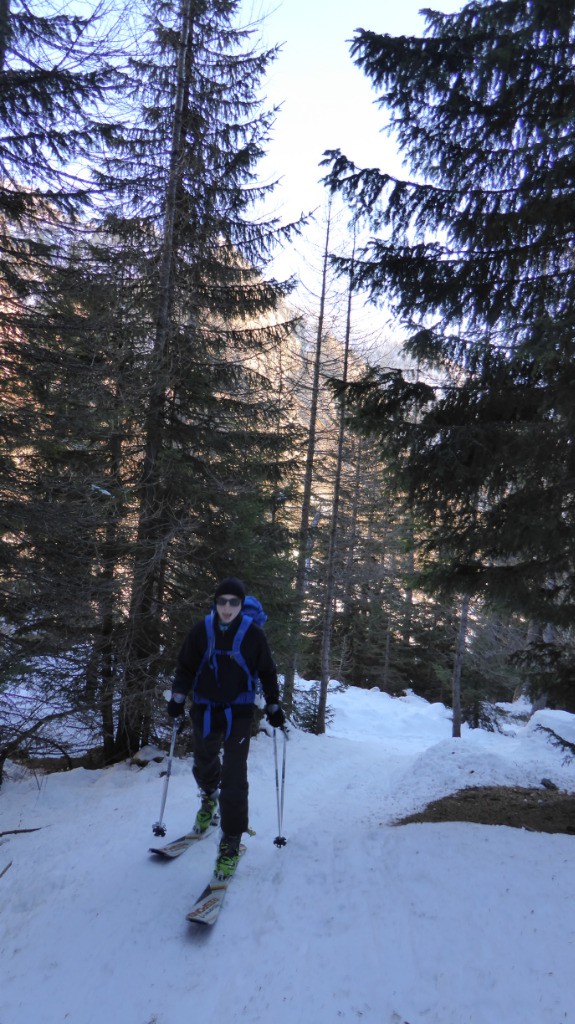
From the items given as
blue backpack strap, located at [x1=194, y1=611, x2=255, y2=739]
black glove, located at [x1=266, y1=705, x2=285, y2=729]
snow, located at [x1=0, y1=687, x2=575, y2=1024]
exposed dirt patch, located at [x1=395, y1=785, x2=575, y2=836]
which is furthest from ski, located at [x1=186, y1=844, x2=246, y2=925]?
exposed dirt patch, located at [x1=395, y1=785, x2=575, y2=836]

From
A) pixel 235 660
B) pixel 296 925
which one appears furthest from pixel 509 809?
pixel 235 660

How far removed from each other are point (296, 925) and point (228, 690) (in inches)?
66.7

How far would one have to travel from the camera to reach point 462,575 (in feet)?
20.4

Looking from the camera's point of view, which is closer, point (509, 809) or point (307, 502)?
point (509, 809)

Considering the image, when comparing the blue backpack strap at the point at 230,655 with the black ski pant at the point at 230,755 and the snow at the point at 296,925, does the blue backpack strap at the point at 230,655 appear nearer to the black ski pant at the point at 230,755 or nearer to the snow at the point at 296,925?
the black ski pant at the point at 230,755

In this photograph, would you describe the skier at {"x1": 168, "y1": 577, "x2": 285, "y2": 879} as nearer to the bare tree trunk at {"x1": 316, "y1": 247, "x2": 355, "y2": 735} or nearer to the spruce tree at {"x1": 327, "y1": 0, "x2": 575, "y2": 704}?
the spruce tree at {"x1": 327, "y1": 0, "x2": 575, "y2": 704}

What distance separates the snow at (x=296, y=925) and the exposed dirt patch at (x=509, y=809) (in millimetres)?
492

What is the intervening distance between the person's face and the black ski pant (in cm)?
79

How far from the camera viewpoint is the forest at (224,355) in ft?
17.8

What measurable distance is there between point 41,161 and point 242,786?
719 cm

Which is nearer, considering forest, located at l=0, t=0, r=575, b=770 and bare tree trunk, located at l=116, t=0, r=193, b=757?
forest, located at l=0, t=0, r=575, b=770

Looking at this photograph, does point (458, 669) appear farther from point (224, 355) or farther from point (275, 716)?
point (275, 716)

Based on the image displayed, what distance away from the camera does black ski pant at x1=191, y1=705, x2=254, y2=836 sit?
14.3 feet

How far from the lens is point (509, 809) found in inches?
242
